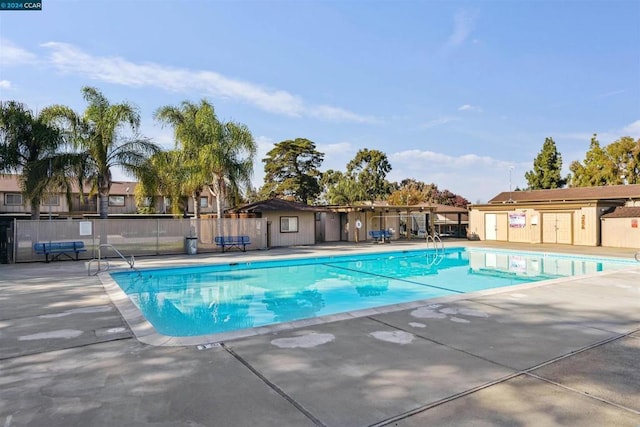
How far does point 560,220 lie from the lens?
2352 cm

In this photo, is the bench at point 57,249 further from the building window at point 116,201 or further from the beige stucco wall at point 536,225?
the beige stucco wall at point 536,225

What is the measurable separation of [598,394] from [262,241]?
18085 millimetres

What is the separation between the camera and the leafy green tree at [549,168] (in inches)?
1662

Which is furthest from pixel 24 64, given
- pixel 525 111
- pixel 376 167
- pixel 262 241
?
pixel 376 167

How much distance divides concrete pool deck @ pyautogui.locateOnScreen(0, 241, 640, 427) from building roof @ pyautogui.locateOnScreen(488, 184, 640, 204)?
24.0 m

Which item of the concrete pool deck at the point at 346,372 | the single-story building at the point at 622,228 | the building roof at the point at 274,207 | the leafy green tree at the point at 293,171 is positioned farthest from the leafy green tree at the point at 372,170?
the concrete pool deck at the point at 346,372

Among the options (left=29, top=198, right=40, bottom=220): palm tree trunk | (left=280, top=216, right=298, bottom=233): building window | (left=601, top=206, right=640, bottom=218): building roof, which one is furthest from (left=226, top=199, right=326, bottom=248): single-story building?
(left=601, top=206, right=640, bottom=218): building roof

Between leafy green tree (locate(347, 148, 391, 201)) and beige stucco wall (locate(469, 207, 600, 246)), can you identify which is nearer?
beige stucco wall (locate(469, 207, 600, 246))

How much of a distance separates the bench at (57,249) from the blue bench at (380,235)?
1592 cm

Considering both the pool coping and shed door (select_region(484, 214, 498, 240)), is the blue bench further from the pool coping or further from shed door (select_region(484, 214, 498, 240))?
the pool coping

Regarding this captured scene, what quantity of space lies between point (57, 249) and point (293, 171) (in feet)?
105

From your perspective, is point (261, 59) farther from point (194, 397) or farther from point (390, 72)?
point (194, 397)

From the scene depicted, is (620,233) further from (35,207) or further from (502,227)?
(35,207)

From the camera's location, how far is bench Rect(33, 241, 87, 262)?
14.9 meters
